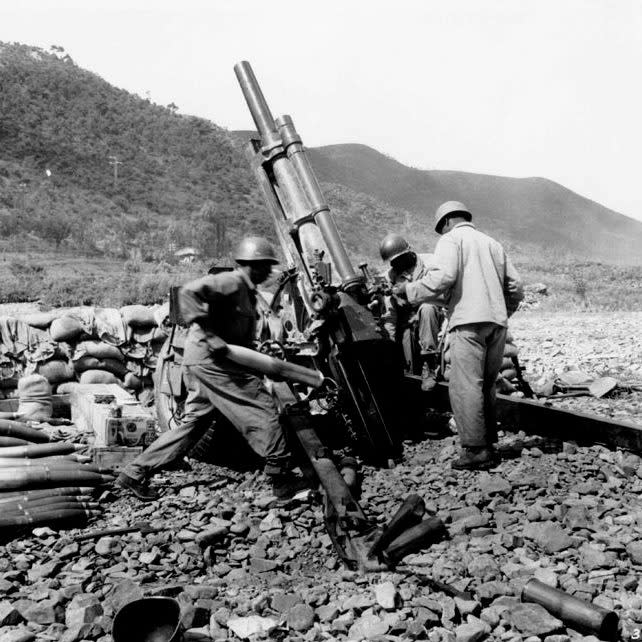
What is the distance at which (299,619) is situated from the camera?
10.7 ft

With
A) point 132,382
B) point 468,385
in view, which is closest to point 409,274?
point 468,385

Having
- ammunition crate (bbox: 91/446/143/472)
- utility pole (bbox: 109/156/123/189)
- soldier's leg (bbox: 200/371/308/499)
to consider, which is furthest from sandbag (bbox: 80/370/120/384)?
utility pole (bbox: 109/156/123/189)

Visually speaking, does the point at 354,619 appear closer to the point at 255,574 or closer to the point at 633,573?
the point at 255,574

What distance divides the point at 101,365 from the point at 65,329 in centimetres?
61

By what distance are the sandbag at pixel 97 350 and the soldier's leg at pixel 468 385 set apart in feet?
16.3

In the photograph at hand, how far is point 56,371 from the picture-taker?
8.41m

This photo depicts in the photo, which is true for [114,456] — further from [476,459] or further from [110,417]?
[476,459]

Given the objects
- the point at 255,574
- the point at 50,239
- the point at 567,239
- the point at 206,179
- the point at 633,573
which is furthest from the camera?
the point at 567,239

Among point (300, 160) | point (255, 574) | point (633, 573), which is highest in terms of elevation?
point (300, 160)

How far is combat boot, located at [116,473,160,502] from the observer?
507cm

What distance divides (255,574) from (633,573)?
190cm

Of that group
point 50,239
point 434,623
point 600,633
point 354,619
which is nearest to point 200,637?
point 354,619

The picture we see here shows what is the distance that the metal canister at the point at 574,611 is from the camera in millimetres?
2941

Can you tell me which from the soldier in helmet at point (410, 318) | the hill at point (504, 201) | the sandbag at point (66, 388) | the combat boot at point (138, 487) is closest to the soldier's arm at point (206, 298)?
the combat boot at point (138, 487)
